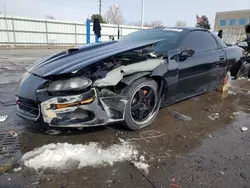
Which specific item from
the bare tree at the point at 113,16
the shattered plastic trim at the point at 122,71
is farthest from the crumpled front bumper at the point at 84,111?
the bare tree at the point at 113,16

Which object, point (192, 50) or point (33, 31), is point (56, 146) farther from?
point (33, 31)

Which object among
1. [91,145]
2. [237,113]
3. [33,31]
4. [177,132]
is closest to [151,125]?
[177,132]

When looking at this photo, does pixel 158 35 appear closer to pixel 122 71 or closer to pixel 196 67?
pixel 196 67

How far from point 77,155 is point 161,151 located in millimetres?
943

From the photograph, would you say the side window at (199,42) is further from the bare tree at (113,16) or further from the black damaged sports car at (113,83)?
the bare tree at (113,16)

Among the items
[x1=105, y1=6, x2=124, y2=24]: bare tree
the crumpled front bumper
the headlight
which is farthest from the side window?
[x1=105, y1=6, x2=124, y2=24]: bare tree

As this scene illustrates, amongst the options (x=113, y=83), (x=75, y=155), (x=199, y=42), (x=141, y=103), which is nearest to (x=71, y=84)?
(x=113, y=83)

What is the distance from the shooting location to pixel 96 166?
6.73ft

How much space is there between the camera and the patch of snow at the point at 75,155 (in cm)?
207

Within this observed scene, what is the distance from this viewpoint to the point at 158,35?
11.9 ft

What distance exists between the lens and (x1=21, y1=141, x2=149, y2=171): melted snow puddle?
206cm

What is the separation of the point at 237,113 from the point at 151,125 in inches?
69.5

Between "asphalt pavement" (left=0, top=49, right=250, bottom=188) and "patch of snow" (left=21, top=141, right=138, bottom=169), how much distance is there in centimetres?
7

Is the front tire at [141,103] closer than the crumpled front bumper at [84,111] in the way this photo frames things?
No
